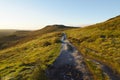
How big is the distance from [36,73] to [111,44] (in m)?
31.2

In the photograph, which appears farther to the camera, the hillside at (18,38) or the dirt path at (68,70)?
the hillside at (18,38)

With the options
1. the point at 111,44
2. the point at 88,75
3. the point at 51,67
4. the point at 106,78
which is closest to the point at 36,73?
the point at 51,67

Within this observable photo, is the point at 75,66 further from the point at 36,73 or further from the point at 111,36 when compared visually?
the point at 111,36

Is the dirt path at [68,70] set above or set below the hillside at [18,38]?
above

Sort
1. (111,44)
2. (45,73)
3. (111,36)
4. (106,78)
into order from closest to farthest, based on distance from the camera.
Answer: (106,78) → (45,73) → (111,44) → (111,36)

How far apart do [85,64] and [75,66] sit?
211cm

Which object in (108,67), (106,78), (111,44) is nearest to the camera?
(106,78)

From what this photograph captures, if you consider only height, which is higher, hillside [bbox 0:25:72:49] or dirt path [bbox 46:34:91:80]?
dirt path [bbox 46:34:91:80]

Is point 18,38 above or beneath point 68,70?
beneath

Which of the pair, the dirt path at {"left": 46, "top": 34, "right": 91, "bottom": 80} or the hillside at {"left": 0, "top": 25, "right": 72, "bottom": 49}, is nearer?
the dirt path at {"left": 46, "top": 34, "right": 91, "bottom": 80}

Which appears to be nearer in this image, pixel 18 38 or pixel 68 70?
pixel 68 70

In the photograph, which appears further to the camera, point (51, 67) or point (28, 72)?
point (51, 67)

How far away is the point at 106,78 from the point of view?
3027cm

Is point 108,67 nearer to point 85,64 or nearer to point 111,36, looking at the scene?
point 85,64
